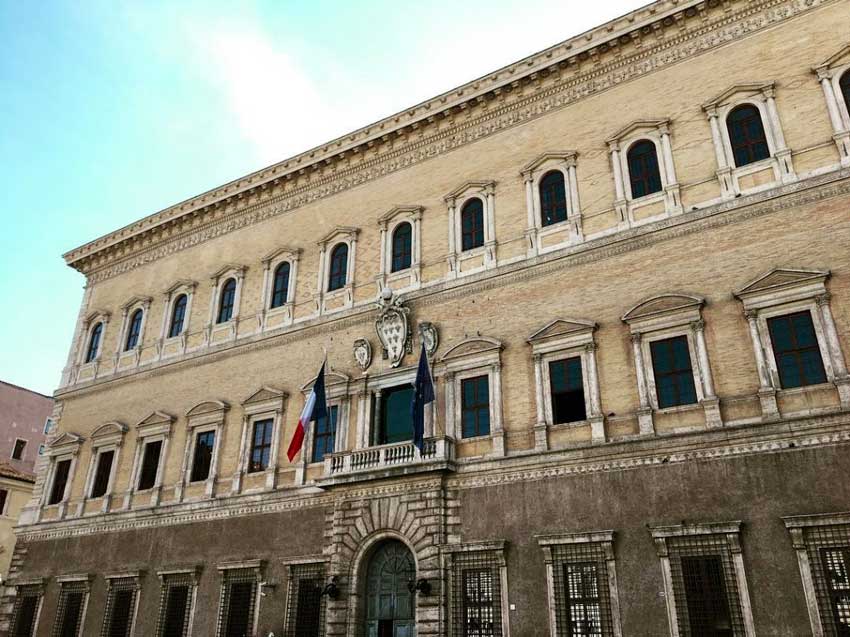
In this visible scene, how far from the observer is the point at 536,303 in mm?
17422

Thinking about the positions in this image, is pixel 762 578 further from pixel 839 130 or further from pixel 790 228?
pixel 839 130

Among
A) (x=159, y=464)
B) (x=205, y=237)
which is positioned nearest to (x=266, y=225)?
(x=205, y=237)

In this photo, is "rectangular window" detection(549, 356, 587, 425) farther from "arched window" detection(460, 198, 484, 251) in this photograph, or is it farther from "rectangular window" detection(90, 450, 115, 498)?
"rectangular window" detection(90, 450, 115, 498)

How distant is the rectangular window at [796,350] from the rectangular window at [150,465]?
58.3 ft

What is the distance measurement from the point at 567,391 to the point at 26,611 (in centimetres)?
1876

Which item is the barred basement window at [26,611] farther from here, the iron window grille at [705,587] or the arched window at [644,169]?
the arched window at [644,169]

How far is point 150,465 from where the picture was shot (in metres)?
22.8

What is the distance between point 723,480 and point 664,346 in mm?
3078

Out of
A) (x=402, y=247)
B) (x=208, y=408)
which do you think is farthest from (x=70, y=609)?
(x=402, y=247)

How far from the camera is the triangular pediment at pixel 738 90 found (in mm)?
16330

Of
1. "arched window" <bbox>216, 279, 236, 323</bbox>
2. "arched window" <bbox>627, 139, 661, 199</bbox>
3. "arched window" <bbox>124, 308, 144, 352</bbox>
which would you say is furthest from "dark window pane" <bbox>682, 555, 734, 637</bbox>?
"arched window" <bbox>124, 308, 144, 352</bbox>

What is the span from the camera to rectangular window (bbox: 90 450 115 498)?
77.2ft

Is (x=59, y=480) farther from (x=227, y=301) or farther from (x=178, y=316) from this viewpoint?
(x=227, y=301)


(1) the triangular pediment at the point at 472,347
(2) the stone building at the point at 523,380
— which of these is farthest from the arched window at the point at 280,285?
(1) the triangular pediment at the point at 472,347
